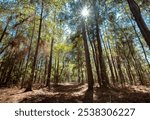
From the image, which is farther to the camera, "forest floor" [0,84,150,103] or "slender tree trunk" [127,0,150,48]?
"forest floor" [0,84,150,103]

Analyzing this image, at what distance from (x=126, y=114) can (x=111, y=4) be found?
41.6 ft

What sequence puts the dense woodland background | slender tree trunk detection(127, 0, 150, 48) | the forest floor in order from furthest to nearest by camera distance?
the dense woodland background < the forest floor < slender tree trunk detection(127, 0, 150, 48)

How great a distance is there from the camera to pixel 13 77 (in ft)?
89.4

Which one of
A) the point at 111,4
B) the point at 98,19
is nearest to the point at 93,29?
the point at 98,19

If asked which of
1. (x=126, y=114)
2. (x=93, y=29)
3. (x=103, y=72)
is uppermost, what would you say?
(x=93, y=29)

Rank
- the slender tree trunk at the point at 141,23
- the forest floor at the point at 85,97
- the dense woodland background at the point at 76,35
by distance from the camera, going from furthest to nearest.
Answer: the dense woodland background at the point at 76,35 → the forest floor at the point at 85,97 → the slender tree trunk at the point at 141,23

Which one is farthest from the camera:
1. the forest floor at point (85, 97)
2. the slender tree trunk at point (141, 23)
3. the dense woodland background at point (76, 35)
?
the dense woodland background at point (76, 35)

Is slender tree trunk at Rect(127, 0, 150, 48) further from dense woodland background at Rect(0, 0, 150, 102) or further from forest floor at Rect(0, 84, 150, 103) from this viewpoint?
forest floor at Rect(0, 84, 150, 103)

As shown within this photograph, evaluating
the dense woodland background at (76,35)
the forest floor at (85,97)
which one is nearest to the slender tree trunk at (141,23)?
the dense woodland background at (76,35)

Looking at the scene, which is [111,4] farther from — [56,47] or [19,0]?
[56,47]

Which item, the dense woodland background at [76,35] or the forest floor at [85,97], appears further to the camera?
the dense woodland background at [76,35]

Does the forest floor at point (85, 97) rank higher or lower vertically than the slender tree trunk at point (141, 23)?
lower

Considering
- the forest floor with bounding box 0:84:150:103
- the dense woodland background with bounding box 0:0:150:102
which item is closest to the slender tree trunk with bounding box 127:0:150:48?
the dense woodland background with bounding box 0:0:150:102

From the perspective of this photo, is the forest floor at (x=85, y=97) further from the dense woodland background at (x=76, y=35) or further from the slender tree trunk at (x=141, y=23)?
the slender tree trunk at (x=141, y=23)
